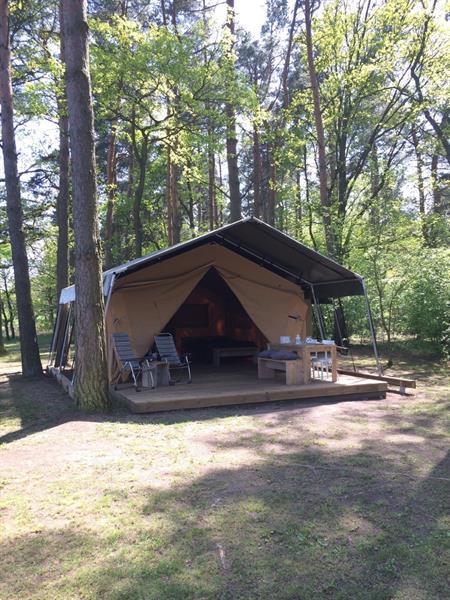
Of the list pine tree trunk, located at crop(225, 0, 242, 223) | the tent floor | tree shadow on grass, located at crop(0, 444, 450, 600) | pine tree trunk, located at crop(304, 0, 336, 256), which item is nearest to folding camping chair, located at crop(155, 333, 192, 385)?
the tent floor

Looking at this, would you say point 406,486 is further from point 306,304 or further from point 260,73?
point 260,73

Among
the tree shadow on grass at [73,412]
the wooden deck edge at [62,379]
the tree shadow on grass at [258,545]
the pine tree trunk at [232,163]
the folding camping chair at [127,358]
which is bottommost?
the tree shadow on grass at [258,545]

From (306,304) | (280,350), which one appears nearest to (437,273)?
(306,304)

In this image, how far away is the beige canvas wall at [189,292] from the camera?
7.73m

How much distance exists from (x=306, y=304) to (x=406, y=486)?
20.4 feet

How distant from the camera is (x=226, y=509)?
9.99ft

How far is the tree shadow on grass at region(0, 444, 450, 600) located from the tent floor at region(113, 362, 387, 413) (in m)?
2.55

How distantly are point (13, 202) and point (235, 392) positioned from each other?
6.08 meters

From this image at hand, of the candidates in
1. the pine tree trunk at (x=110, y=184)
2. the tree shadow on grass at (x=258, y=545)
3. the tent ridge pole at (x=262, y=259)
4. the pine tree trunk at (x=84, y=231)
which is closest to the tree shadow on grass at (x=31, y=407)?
the pine tree trunk at (x=84, y=231)

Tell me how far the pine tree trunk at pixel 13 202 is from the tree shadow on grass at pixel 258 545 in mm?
7094

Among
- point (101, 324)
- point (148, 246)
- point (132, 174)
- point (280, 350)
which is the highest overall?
point (132, 174)

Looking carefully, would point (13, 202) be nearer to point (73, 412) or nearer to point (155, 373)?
point (155, 373)

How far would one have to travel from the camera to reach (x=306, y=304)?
31.0 ft

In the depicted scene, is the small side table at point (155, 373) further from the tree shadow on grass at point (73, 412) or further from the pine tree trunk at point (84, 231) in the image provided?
the pine tree trunk at point (84, 231)
